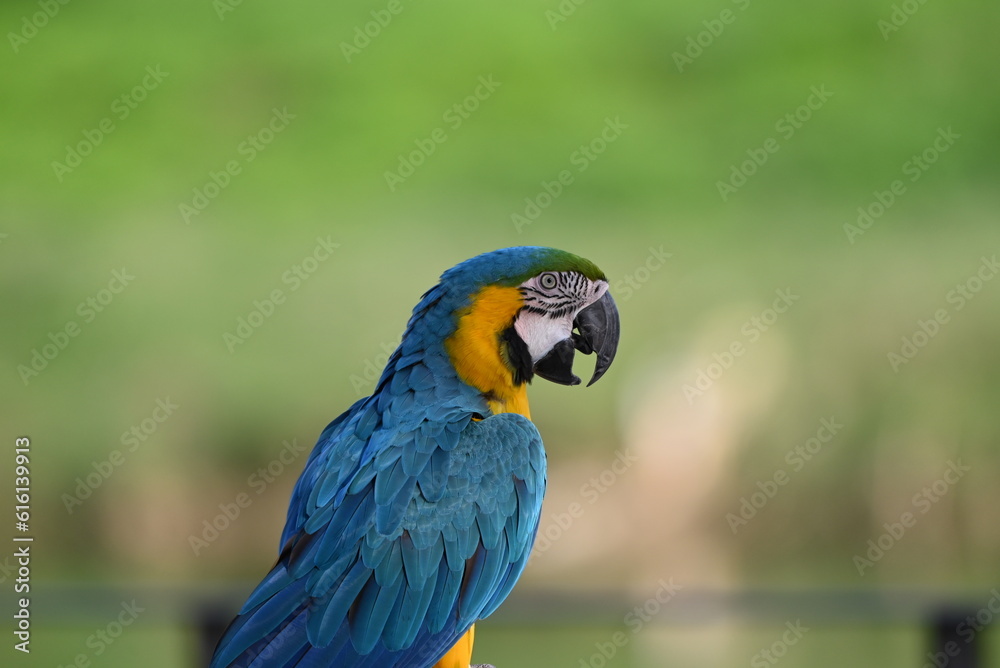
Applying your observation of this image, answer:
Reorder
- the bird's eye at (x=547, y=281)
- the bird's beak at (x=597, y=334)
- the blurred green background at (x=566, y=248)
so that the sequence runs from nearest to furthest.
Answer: the bird's eye at (x=547, y=281), the bird's beak at (x=597, y=334), the blurred green background at (x=566, y=248)

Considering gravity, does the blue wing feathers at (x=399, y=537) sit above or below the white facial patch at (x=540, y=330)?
below

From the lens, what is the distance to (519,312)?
2.10m

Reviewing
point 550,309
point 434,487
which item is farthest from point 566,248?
point 434,487

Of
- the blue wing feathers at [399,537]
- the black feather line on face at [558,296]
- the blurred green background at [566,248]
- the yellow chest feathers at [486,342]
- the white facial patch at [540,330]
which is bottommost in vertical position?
the blue wing feathers at [399,537]

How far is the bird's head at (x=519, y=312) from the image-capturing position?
6.88ft

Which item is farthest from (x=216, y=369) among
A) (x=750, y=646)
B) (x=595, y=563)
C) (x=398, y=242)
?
(x=750, y=646)

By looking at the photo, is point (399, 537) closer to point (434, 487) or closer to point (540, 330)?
point (434, 487)

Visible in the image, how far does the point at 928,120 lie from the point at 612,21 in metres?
3.27

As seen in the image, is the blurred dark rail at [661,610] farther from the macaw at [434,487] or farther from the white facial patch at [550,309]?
the white facial patch at [550,309]

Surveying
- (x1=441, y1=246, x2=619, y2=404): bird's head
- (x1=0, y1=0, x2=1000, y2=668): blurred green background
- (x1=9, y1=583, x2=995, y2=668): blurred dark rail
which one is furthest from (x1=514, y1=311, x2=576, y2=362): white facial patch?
(x1=0, y1=0, x2=1000, y2=668): blurred green background

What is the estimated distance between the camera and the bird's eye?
2.09 metres

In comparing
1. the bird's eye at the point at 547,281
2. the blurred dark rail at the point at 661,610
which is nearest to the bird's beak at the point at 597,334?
the bird's eye at the point at 547,281

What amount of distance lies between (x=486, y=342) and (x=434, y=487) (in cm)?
32

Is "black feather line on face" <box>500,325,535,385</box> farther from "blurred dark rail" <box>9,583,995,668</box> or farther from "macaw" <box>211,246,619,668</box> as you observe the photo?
"blurred dark rail" <box>9,583,995,668</box>
